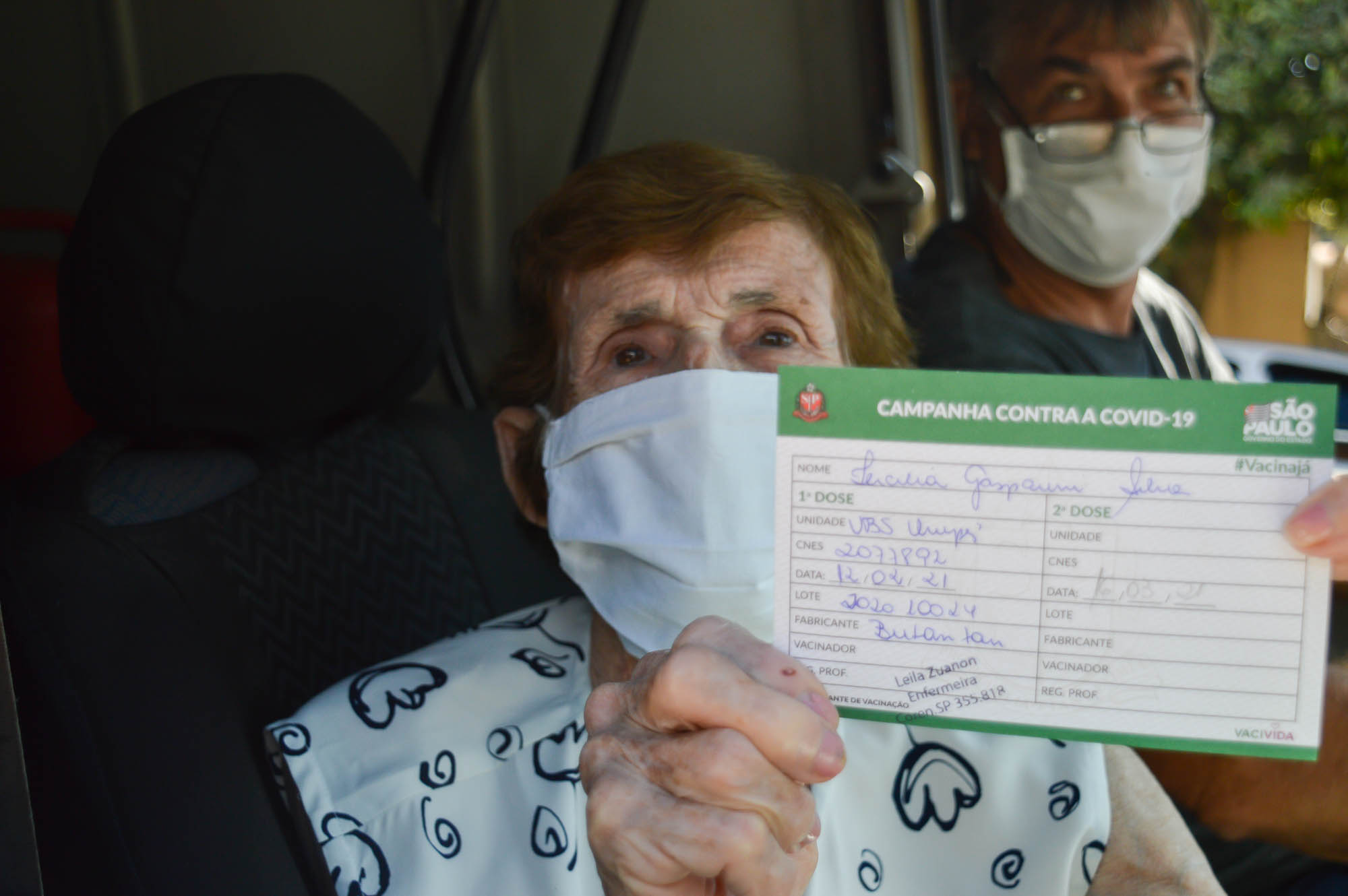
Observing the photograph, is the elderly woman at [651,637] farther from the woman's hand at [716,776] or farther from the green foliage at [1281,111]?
the green foliage at [1281,111]

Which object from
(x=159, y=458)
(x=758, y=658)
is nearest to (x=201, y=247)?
(x=159, y=458)

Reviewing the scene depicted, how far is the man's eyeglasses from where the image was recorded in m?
1.61

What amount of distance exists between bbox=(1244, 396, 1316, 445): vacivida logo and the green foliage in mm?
1090

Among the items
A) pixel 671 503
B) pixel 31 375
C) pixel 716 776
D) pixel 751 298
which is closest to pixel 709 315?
pixel 751 298

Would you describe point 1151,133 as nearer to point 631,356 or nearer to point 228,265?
point 631,356

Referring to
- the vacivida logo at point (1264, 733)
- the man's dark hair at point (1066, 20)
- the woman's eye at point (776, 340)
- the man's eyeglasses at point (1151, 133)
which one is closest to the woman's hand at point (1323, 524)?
the vacivida logo at point (1264, 733)

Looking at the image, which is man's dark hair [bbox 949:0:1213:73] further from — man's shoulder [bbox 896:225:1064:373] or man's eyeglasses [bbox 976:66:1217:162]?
man's shoulder [bbox 896:225:1064:373]

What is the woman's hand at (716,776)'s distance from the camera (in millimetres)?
729

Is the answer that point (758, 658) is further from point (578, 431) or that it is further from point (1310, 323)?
point (1310, 323)

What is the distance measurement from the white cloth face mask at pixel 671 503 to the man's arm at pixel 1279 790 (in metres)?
0.63

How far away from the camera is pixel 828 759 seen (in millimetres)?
724

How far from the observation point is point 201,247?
1.16m

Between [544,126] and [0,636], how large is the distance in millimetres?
1990

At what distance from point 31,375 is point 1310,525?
1.56 m
